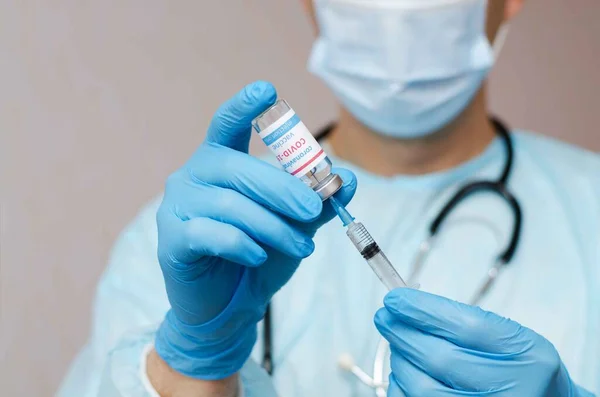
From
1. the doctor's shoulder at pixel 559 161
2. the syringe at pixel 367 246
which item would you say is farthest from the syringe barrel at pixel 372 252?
the doctor's shoulder at pixel 559 161

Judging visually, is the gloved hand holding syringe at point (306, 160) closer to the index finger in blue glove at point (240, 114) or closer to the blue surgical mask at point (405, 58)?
the index finger in blue glove at point (240, 114)

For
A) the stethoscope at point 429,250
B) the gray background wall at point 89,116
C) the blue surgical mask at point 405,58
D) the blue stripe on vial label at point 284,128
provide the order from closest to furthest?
the blue stripe on vial label at point 284,128 → the stethoscope at point 429,250 → the blue surgical mask at point 405,58 → the gray background wall at point 89,116

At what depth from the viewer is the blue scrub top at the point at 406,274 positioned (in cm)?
97

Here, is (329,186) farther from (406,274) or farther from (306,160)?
(406,274)

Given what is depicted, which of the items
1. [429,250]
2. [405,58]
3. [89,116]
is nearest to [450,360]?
[429,250]

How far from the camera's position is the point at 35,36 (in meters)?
1.26

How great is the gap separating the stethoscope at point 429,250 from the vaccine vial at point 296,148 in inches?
12.1

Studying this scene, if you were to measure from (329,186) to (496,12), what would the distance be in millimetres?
575

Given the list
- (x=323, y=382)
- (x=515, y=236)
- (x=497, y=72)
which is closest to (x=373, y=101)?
(x=515, y=236)

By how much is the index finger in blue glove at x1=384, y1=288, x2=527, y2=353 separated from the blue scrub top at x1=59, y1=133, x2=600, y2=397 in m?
0.27

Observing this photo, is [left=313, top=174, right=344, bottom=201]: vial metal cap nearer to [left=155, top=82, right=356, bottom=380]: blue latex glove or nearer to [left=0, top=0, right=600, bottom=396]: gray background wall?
[left=155, top=82, right=356, bottom=380]: blue latex glove

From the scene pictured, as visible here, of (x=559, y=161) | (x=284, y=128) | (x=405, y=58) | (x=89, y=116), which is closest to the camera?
(x=284, y=128)

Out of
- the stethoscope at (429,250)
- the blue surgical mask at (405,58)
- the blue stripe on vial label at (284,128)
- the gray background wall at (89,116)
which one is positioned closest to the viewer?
the blue stripe on vial label at (284,128)

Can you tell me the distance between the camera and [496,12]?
111 centimetres
